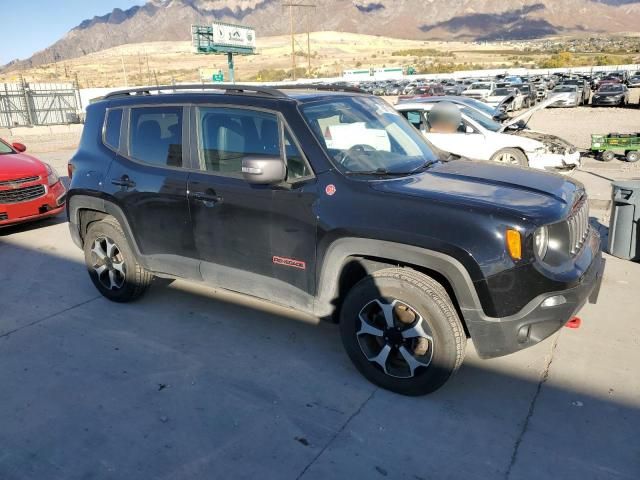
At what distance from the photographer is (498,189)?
10.8 feet

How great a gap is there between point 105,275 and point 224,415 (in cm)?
227

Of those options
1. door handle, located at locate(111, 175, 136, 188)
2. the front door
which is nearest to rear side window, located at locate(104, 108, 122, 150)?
door handle, located at locate(111, 175, 136, 188)

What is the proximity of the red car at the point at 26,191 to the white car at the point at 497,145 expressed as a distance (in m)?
6.28

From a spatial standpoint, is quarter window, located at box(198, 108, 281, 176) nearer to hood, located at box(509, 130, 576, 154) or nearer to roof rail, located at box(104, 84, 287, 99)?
roof rail, located at box(104, 84, 287, 99)

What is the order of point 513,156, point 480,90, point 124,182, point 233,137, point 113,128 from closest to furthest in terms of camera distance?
point 233,137, point 124,182, point 113,128, point 513,156, point 480,90

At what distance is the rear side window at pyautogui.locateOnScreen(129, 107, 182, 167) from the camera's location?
4.07m

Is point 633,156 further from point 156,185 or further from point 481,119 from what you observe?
point 156,185

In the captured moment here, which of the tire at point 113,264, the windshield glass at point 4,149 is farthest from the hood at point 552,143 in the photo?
the windshield glass at point 4,149

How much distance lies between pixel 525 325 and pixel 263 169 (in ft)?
5.88

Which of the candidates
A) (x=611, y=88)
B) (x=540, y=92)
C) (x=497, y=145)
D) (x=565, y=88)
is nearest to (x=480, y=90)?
(x=565, y=88)

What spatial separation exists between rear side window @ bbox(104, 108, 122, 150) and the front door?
0.96m

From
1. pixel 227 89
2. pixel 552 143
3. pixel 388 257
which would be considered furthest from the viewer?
pixel 552 143

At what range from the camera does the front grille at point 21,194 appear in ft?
22.9

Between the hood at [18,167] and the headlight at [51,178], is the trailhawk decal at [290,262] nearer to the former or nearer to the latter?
the hood at [18,167]
